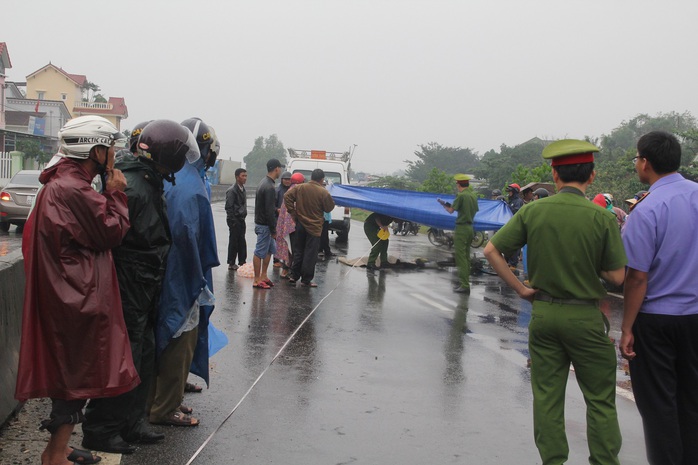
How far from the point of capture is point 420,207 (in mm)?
16703

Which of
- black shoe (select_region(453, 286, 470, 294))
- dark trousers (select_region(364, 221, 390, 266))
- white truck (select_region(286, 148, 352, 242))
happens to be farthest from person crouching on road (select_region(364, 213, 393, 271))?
white truck (select_region(286, 148, 352, 242))

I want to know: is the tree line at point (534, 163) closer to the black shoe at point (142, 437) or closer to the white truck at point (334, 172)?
the white truck at point (334, 172)

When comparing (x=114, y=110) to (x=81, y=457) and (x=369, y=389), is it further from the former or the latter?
(x=81, y=457)

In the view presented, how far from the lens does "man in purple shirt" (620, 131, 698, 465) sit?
411cm

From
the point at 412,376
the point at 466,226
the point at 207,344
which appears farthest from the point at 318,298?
the point at 207,344

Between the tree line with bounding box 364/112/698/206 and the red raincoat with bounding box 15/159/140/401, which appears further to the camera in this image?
the tree line with bounding box 364/112/698/206

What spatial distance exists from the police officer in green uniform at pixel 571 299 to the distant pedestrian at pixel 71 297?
2.23 meters

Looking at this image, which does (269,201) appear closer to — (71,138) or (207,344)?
(207,344)

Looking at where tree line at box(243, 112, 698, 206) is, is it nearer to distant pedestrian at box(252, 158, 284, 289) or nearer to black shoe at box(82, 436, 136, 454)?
distant pedestrian at box(252, 158, 284, 289)

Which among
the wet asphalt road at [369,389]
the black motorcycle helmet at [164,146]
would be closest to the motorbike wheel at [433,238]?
the wet asphalt road at [369,389]

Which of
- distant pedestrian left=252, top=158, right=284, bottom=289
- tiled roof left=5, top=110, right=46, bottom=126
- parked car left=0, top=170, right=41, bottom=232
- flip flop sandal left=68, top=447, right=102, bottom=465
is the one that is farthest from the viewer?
tiled roof left=5, top=110, right=46, bottom=126

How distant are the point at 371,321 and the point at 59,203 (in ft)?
19.9

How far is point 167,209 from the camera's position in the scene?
502cm

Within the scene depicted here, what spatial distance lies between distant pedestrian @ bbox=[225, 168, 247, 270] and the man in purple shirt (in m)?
10.1
